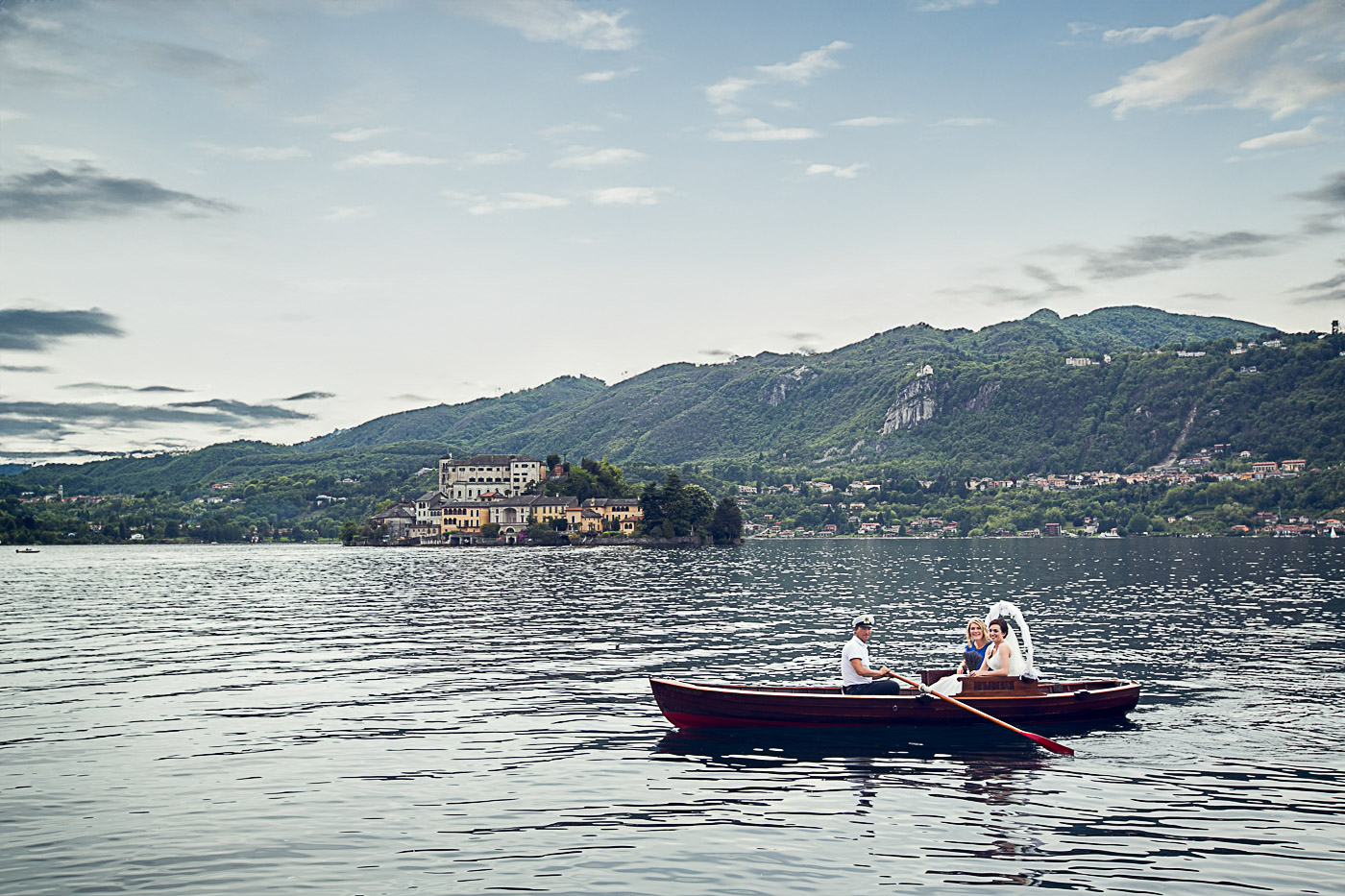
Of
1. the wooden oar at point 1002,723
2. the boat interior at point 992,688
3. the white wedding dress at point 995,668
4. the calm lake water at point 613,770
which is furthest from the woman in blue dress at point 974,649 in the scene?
the calm lake water at point 613,770

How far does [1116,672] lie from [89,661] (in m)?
38.3

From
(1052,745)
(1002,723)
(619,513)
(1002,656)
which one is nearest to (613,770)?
(1002,723)

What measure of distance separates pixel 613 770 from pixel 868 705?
272 inches

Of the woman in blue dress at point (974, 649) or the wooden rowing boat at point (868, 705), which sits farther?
the woman in blue dress at point (974, 649)

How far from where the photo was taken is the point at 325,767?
74.1ft

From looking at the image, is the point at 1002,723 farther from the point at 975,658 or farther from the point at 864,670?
the point at 864,670

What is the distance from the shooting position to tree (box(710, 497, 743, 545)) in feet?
623

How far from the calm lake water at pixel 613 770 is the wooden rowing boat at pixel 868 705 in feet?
1.70

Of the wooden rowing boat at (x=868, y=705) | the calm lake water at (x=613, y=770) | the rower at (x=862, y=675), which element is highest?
the rower at (x=862, y=675)

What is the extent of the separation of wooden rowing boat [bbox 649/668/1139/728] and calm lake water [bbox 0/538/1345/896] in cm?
52

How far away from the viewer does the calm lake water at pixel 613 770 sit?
634 inches

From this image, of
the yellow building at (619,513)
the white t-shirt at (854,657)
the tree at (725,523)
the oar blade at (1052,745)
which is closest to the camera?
the oar blade at (1052,745)

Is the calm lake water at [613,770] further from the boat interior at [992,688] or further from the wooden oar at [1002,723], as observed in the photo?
the boat interior at [992,688]

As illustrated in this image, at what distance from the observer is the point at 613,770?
73.8 feet
